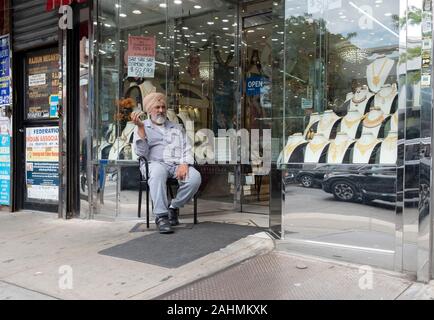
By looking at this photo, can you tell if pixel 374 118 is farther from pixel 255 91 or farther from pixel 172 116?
pixel 172 116

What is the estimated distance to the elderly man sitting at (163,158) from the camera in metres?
4.74

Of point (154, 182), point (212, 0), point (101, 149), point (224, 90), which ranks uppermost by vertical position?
point (212, 0)

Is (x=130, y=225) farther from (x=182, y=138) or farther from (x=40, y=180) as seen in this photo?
(x=40, y=180)

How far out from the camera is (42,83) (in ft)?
22.0

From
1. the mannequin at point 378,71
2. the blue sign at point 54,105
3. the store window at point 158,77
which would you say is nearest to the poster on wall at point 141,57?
the store window at point 158,77

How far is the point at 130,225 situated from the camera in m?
5.46

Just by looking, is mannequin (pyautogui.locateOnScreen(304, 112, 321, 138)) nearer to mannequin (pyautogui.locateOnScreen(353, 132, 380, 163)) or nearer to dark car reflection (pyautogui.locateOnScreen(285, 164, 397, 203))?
dark car reflection (pyautogui.locateOnScreen(285, 164, 397, 203))

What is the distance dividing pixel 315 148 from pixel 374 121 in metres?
0.58

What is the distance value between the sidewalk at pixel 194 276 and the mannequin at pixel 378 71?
1572 millimetres

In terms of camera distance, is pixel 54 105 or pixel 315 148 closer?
pixel 315 148

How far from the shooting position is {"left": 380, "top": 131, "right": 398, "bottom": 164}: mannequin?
141 inches

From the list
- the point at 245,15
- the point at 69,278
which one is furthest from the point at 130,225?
the point at 245,15

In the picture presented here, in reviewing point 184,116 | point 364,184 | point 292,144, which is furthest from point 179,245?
point 184,116

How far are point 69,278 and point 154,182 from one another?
1457 millimetres
